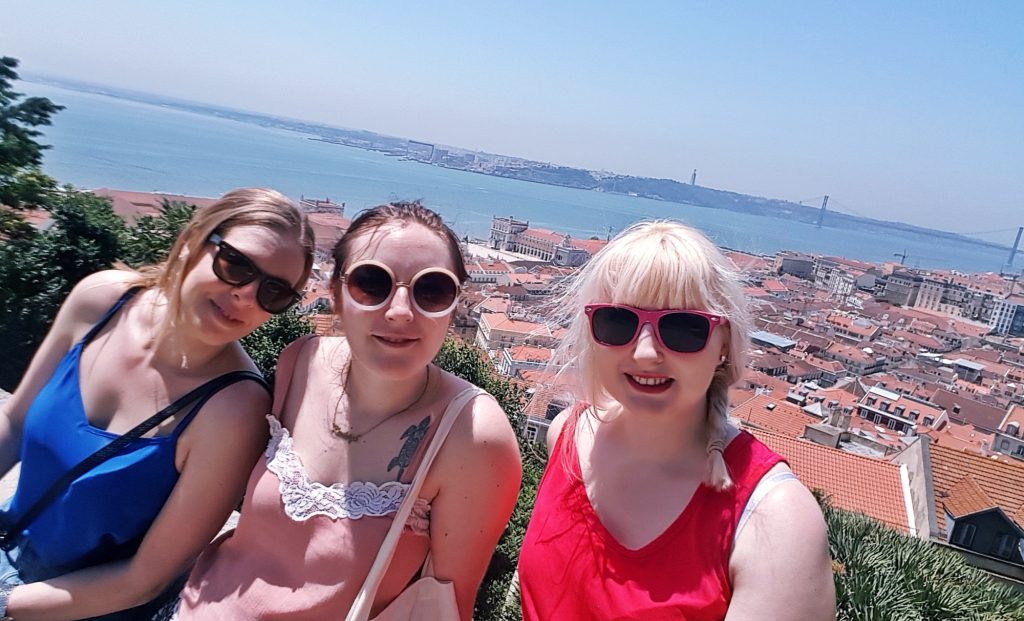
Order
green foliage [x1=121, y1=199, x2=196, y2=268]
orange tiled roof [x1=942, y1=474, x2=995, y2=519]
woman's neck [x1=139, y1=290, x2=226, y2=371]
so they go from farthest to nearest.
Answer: orange tiled roof [x1=942, y1=474, x2=995, y2=519], green foliage [x1=121, y1=199, x2=196, y2=268], woman's neck [x1=139, y1=290, x2=226, y2=371]

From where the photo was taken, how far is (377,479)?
129 cm

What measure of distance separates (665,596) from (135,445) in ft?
3.54

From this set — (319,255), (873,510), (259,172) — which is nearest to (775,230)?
(259,172)

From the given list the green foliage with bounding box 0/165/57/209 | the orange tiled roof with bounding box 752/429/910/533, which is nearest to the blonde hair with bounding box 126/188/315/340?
the green foliage with bounding box 0/165/57/209

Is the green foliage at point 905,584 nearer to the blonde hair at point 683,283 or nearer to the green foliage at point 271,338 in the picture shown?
the blonde hair at point 683,283

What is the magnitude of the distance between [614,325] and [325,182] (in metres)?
76.3

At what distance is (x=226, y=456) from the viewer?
1340 mm

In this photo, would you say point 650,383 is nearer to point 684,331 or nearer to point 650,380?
point 650,380

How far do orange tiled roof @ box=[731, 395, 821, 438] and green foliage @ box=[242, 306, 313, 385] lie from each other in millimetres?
18988

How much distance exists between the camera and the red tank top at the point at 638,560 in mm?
1115

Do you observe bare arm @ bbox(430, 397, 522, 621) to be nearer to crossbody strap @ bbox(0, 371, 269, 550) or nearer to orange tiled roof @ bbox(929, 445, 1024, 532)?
crossbody strap @ bbox(0, 371, 269, 550)

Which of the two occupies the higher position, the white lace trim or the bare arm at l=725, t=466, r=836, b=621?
the bare arm at l=725, t=466, r=836, b=621

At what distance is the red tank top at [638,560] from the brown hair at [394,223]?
54cm

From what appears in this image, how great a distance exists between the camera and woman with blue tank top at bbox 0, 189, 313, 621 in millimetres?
1332
